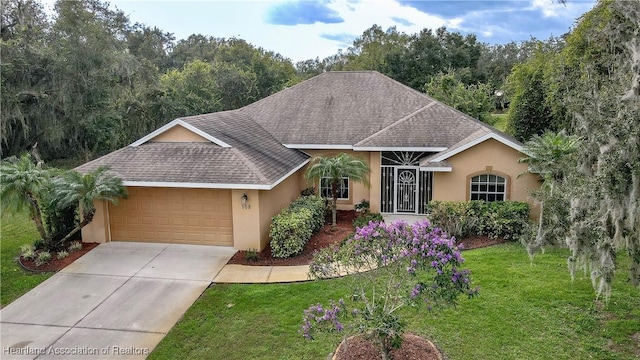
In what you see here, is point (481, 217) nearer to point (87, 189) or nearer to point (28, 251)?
point (87, 189)

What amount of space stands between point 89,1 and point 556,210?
31113 millimetres

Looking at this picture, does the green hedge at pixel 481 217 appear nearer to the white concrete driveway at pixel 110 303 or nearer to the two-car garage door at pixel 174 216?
the two-car garage door at pixel 174 216

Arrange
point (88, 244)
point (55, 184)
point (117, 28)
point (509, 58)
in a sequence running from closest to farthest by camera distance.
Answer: point (55, 184) < point (88, 244) < point (117, 28) < point (509, 58)

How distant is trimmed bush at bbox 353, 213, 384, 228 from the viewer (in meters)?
14.6

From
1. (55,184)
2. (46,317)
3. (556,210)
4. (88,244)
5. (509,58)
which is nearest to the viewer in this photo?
(556,210)

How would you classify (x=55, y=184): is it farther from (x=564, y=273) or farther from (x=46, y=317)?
(x=564, y=273)

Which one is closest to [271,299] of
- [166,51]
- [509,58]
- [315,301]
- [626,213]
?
[315,301]

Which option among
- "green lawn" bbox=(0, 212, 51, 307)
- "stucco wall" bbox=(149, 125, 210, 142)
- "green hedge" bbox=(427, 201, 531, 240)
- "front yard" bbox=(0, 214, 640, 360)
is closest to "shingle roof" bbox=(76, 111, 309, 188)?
"stucco wall" bbox=(149, 125, 210, 142)

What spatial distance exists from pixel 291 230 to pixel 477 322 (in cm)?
596

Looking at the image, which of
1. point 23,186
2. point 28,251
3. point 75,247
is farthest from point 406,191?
point 28,251

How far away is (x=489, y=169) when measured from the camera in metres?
14.6

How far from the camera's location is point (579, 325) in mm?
8172

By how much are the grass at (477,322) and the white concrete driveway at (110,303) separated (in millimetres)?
625

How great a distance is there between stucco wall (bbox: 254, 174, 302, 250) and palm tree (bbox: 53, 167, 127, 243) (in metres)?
4.31
